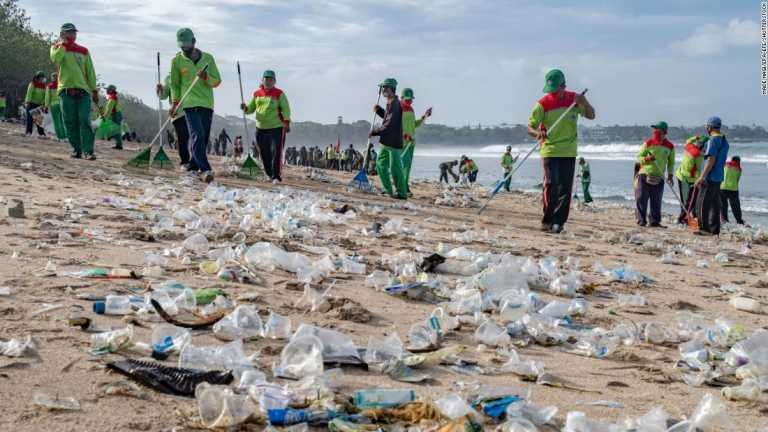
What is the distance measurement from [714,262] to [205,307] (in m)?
4.99

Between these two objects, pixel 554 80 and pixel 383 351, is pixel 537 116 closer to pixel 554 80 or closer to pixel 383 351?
pixel 554 80

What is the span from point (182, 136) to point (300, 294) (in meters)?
7.24

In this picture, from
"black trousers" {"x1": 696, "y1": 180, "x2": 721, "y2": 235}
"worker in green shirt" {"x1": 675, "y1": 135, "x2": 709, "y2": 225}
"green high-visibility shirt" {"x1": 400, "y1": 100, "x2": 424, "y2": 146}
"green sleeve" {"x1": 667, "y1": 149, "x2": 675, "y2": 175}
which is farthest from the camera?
"green high-visibility shirt" {"x1": 400, "y1": 100, "x2": 424, "y2": 146}

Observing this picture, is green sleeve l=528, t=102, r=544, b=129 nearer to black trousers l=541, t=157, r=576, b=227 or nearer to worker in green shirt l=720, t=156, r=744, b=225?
black trousers l=541, t=157, r=576, b=227

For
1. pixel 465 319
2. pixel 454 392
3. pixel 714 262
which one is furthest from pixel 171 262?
pixel 714 262

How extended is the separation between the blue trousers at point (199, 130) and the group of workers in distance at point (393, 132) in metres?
0.01

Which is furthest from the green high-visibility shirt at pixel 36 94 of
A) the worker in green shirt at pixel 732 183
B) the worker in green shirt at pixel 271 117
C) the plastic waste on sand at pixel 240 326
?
the plastic waste on sand at pixel 240 326

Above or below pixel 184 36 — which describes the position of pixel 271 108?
below

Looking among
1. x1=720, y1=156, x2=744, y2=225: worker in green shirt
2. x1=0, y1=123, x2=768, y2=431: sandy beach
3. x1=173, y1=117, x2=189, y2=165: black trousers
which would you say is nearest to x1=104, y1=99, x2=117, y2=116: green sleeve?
x1=173, y1=117, x2=189, y2=165: black trousers

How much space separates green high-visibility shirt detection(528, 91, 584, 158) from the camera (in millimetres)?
7754

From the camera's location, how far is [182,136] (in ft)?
34.2

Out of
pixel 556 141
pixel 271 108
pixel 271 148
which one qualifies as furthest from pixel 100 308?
pixel 271 148

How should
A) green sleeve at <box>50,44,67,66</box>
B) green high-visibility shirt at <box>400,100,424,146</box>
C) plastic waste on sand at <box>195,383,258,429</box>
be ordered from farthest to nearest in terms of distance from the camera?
1. green high-visibility shirt at <box>400,100,424,146</box>
2. green sleeve at <box>50,44,67,66</box>
3. plastic waste on sand at <box>195,383,258,429</box>

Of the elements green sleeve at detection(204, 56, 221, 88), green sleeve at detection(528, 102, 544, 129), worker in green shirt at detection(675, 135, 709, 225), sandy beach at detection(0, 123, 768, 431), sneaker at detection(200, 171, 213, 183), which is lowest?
sandy beach at detection(0, 123, 768, 431)
